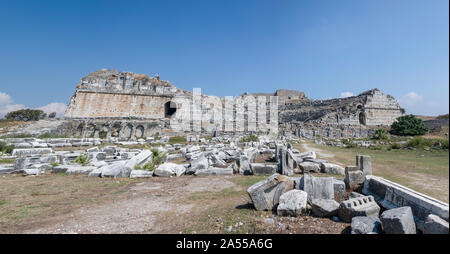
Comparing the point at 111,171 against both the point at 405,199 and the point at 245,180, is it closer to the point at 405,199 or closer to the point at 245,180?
the point at 245,180

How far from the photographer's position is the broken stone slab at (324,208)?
3348mm

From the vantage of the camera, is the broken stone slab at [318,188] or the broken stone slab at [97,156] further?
the broken stone slab at [97,156]

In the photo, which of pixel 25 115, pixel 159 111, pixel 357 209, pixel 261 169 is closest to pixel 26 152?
pixel 261 169

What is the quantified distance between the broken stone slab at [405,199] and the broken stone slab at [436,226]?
0.30ft

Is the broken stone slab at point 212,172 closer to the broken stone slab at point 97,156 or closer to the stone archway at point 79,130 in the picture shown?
the broken stone slab at point 97,156

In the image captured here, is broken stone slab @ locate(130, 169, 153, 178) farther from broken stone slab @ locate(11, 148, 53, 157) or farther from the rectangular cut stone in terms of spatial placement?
broken stone slab @ locate(11, 148, 53, 157)

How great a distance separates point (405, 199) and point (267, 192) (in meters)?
2.10

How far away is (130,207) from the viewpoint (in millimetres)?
4125

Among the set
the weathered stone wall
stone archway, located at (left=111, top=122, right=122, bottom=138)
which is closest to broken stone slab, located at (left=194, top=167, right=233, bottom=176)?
stone archway, located at (left=111, top=122, right=122, bottom=138)

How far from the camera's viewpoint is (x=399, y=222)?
92.4 inches

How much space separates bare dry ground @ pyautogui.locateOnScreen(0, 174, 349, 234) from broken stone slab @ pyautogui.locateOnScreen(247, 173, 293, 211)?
7.9 inches

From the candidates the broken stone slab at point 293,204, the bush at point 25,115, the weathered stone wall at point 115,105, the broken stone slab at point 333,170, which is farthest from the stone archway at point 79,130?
the bush at point 25,115

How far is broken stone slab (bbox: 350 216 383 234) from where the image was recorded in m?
2.56
